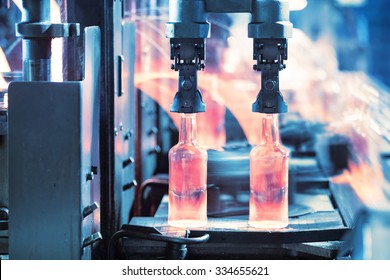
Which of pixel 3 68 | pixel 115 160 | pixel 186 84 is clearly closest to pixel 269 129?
pixel 186 84

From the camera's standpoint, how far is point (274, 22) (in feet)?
6.86

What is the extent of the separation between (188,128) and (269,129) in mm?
197

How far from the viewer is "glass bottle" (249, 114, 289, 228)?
2197 millimetres

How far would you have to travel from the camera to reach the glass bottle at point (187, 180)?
2.22 m

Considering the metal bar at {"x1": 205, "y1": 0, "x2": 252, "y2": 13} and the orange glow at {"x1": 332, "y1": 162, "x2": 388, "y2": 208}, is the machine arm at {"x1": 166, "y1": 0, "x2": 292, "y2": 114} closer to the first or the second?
the metal bar at {"x1": 205, "y1": 0, "x2": 252, "y2": 13}

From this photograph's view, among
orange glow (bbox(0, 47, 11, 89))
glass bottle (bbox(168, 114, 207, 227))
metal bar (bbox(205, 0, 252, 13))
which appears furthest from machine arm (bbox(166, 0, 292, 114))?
orange glow (bbox(0, 47, 11, 89))

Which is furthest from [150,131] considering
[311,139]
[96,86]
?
[96,86]

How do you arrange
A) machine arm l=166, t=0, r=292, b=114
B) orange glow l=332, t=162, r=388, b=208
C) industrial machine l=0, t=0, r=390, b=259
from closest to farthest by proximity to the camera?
industrial machine l=0, t=0, r=390, b=259 → machine arm l=166, t=0, r=292, b=114 → orange glow l=332, t=162, r=388, b=208

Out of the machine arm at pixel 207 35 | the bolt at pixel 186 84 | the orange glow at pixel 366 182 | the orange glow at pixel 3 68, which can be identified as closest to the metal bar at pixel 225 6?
the machine arm at pixel 207 35

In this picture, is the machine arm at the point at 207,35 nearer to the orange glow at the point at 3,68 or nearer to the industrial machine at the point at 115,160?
the industrial machine at the point at 115,160

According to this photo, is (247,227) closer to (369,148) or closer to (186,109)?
(186,109)

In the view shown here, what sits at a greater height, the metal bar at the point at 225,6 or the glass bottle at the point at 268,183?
the metal bar at the point at 225,6

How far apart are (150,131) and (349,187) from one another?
1229 millimetres

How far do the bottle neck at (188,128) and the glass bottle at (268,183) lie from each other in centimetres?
15
